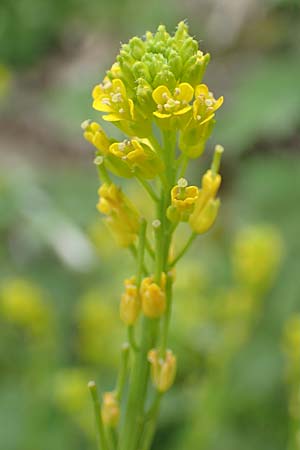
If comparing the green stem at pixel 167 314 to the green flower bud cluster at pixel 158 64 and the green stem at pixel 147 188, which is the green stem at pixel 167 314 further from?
the green flower bud cluster at pixel 158 64

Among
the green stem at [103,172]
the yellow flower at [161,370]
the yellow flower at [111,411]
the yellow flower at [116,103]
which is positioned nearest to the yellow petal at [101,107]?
the yellow flower at [116,103]

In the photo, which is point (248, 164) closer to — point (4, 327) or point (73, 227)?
point (73, 227)

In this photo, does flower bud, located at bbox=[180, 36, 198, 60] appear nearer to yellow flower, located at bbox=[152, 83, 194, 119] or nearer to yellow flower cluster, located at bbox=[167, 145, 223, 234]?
yellow flower, located at bbox=[152, 83, 194, 119]

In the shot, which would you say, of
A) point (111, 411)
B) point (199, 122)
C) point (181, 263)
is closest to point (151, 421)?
point (111, 411)

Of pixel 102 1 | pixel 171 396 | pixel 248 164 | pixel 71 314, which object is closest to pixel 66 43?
pixel 102 1

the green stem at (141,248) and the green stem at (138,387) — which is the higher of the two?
the green stem at (141,248)

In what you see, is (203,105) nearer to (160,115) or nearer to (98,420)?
(160,115)
